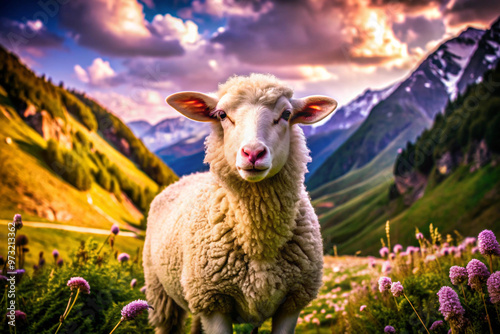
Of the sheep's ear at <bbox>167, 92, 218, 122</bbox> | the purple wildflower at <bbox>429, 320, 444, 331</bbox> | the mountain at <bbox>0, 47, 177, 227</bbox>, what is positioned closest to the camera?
the purple wildflower at <bbox>429, 320, 444, 331</bbox>

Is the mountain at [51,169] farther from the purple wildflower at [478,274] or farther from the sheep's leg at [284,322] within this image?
the purple wildflower at [478,274]

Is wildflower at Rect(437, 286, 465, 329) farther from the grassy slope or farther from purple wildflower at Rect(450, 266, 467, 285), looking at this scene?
the grassy slope

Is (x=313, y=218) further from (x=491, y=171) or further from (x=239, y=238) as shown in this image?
(x=491, y=171)

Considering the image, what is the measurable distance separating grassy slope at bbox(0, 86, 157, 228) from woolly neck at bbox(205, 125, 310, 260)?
16174mm

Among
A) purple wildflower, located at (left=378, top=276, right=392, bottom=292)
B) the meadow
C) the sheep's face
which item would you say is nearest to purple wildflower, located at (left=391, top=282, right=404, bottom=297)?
the meadow

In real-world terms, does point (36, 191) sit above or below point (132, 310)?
above

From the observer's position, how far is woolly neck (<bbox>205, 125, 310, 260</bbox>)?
3.62 m

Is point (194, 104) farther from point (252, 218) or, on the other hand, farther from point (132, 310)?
point (132, 310)

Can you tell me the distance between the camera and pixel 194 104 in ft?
13.8

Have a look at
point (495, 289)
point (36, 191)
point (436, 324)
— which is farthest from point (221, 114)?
point (36, 191)

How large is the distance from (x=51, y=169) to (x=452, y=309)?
132 ft

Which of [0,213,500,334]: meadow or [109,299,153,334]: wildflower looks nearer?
[109,299,153,334]: wildflower

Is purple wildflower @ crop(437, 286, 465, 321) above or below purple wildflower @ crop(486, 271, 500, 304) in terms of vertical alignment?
below

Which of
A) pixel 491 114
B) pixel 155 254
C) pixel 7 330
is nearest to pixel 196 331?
pixel 155 254
